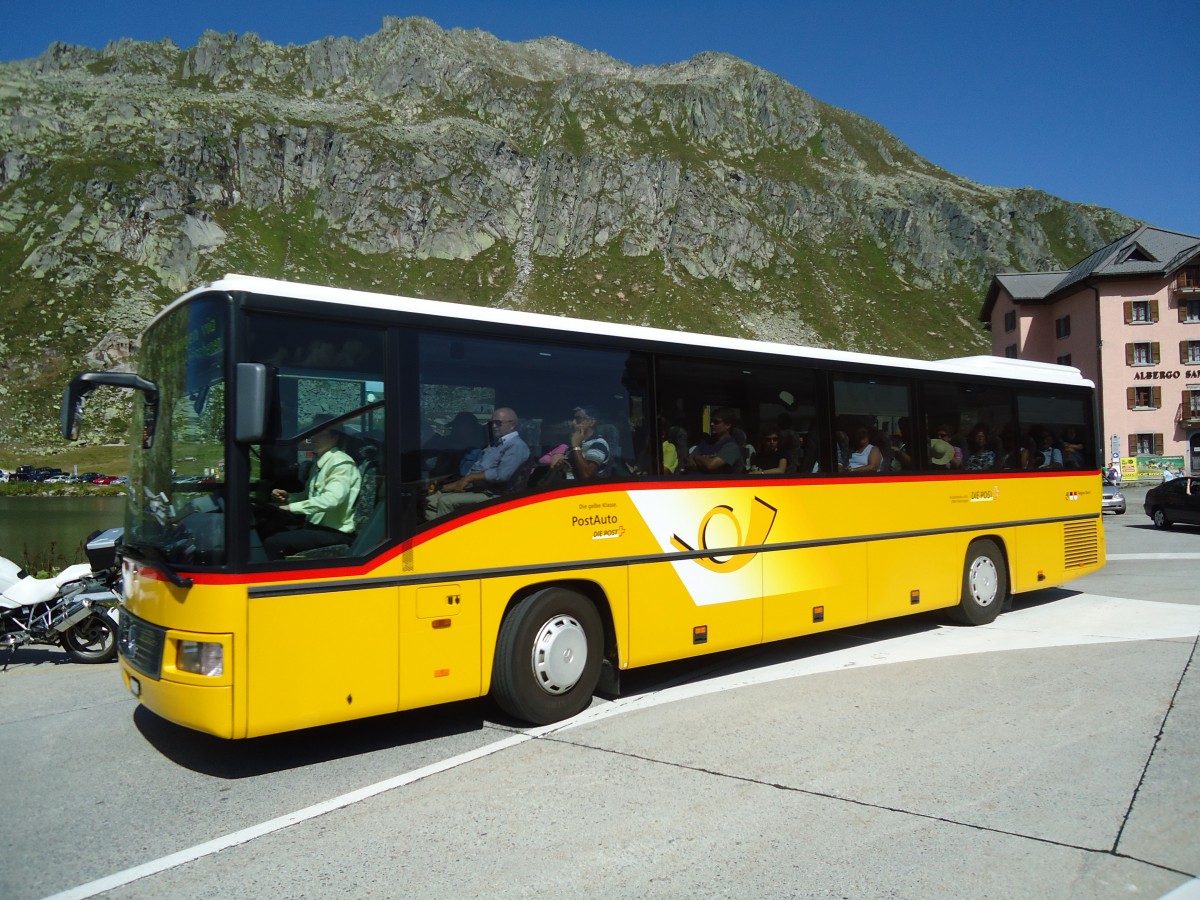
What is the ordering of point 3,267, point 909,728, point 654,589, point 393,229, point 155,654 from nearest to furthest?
1. point 155,654
2. point 909,728
3. point 654,589
4. point 3,267
5. point 393,229

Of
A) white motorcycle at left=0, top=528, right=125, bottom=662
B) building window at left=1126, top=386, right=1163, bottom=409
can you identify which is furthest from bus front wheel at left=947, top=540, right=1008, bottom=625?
building window at left=1126, top=386, right=1163, bottom=409

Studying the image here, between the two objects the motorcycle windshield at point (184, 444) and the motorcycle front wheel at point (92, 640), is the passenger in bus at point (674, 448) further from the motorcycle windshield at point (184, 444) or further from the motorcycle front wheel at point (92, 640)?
the motorcycle front wheel at point (92, 640)

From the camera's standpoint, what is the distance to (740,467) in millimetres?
8320

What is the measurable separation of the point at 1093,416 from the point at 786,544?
684 centimetres

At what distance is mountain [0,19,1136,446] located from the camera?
381ft

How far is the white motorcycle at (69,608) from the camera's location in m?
9.45

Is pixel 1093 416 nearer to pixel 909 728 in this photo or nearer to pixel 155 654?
pixel 909 728

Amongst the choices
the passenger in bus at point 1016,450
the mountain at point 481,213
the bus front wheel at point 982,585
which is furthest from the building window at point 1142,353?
the bus front wheel at point 982,585

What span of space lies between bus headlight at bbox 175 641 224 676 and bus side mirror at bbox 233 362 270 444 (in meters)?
1.21

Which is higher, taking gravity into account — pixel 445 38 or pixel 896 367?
pixel 445 38

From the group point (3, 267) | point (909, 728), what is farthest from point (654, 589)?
point (3, 267)

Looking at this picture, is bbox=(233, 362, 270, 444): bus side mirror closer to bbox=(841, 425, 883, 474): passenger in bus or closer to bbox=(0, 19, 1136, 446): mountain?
bbox=(841, 425, 883, 474): passenger in bus

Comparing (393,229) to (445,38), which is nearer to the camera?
(393,229)

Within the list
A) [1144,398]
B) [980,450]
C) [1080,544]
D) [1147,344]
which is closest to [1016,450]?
[980,450]
